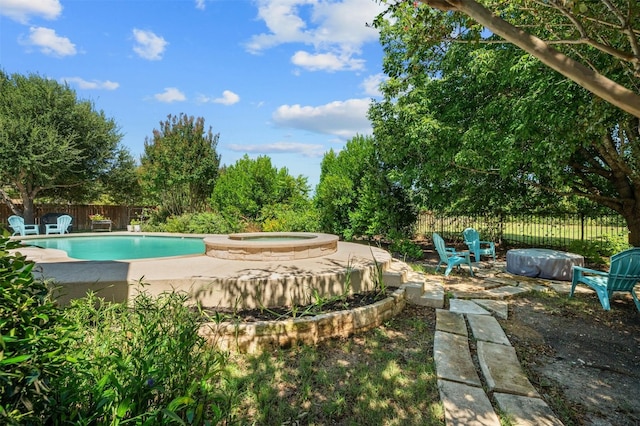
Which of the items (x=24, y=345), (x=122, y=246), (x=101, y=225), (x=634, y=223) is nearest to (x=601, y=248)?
(x=634, y=223)

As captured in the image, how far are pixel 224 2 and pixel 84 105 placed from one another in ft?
52.4

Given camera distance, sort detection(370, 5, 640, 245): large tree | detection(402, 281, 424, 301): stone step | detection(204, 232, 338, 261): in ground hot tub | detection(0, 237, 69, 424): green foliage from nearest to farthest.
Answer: detection(0, 237, 69, 424): green foliage
detection(402, 281, 424, 301): stone step
detection(204, 232, 338, 261): in ground hot tub
detection(370, 5, 640, 245): large tree

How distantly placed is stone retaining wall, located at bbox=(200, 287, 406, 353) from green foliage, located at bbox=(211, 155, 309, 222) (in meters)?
9.72

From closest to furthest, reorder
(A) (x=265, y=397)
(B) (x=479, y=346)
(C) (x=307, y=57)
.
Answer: (A) (x=265, y=397)
(B) (x=479, y=346)
(C) (x=307, y=57)

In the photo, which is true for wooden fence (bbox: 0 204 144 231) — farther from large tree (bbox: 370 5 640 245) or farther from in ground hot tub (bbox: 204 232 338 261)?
Result: large tree (bbox: 370 5 640 245)

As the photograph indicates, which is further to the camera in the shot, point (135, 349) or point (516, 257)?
point (516, 257)

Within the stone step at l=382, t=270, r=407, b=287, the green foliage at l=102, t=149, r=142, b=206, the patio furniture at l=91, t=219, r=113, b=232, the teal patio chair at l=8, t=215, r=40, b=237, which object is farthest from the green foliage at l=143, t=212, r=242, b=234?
the stone step at l=382, t=270, r=407, b=287

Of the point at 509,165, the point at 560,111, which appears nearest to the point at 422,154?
the point at 509,165

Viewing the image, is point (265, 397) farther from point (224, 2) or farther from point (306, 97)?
point (306, 97)

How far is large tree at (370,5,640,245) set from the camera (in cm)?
655

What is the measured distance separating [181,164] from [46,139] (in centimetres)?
599

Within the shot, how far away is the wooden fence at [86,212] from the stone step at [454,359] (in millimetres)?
19427

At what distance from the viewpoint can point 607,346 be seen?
12.8ft

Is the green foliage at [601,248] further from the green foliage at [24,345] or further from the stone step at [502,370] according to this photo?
the green foliage at [24,345]
